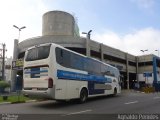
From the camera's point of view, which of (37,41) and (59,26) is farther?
(59,26)

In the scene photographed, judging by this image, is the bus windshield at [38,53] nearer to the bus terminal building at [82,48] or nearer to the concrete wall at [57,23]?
the bus terminal building at [82,48]

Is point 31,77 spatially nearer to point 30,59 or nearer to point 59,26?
point 30,59

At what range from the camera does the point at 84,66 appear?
18203mm

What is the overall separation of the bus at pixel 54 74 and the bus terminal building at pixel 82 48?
779 inches

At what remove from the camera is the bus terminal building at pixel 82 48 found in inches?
1956

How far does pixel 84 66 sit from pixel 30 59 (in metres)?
4.36

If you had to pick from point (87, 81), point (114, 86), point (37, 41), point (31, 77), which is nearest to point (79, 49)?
point (37, 41)

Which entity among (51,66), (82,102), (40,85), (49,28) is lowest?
Result: (82,102)

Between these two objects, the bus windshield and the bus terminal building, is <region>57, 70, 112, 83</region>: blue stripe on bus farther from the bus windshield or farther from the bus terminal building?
the bus terminal building

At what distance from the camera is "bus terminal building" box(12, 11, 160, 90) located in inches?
1956

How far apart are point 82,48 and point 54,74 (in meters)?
37.9

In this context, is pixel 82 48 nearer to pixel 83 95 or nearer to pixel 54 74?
pixel 83 95

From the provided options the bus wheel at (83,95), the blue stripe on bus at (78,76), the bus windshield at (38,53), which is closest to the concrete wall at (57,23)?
the blue stripe on bus at (78,76)

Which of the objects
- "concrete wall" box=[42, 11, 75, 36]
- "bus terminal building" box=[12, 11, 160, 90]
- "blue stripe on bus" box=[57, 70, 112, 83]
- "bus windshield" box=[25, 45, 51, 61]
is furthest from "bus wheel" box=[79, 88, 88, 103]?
"concrete wall" box=[42, 11, 75, 36]
